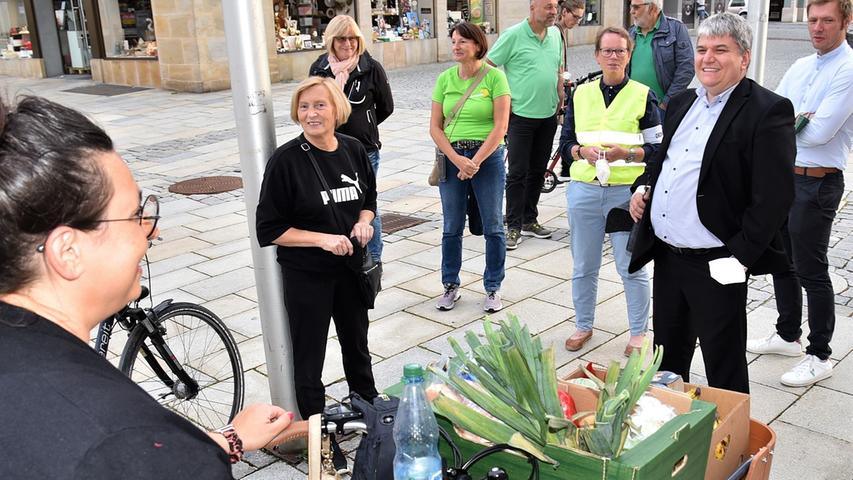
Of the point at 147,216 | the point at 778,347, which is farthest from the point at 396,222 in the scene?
the point at 147,216

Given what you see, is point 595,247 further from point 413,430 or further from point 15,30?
point 15,30

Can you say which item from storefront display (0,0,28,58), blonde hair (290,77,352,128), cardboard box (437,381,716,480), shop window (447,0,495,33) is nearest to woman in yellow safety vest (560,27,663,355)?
blonde hair (290,77,352,128)

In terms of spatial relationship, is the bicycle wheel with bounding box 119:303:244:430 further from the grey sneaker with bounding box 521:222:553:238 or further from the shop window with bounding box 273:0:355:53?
the shop window with bounding box 273:0:355:53

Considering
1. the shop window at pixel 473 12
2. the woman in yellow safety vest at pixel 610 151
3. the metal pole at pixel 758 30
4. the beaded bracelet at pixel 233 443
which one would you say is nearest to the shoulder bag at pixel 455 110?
the woman in yellow safety vest at pixel 610 151

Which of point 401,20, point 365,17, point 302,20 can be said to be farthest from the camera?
point 401,20

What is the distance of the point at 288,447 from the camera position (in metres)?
3.84

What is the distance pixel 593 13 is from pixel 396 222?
811 inches

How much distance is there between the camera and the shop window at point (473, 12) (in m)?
21.8

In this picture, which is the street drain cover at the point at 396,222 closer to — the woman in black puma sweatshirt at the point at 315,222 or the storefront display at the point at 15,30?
the woman in black puma sweatshirt at the point at 315,222

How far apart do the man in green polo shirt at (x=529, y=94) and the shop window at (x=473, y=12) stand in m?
15.2

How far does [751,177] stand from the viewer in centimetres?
327

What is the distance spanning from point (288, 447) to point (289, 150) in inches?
55.6

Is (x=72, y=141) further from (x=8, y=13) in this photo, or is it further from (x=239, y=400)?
(x=8, y=13)

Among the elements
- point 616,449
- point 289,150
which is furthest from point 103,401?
point 289,150
